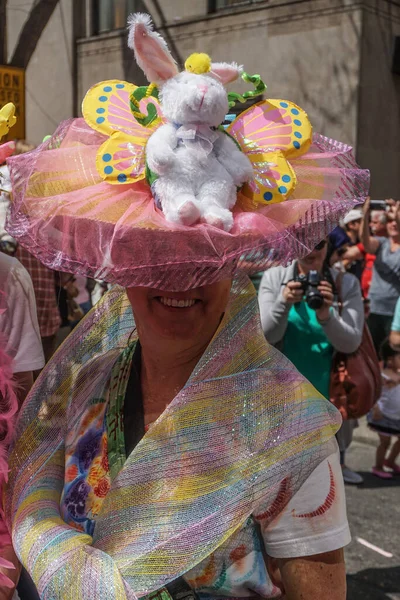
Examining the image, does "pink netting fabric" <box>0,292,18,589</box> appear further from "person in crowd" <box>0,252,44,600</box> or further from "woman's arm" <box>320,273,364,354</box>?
"woman's arm" <box>320,273,364,354</box>

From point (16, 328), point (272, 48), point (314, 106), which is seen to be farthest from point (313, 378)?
point (272, 48)

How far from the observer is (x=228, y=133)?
4.55 feet

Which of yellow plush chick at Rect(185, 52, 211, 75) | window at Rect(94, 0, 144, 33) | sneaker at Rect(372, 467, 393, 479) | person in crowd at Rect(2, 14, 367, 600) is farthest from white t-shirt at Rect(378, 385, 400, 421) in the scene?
window at Rect(94, 0, 144, 33)

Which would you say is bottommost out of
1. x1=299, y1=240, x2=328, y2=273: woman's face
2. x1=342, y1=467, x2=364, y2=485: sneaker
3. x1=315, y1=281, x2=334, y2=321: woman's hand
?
x1=342, y1=467, x2=364, y2=485: sneaker

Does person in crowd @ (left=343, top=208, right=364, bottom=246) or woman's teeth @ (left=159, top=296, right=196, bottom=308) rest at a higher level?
woman's teeth @ (left=159, top=296, right=196, bottom=308)

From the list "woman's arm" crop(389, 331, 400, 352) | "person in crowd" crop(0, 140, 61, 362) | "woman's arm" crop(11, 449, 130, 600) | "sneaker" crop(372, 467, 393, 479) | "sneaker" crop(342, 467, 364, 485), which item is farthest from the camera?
"sneaker" crop(372, 467, 393, 479)

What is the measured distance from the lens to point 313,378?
376 cm

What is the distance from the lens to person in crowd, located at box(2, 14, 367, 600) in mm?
1233

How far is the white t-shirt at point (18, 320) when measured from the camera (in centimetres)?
192

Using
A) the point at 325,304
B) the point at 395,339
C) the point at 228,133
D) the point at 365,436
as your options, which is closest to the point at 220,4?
the point at 365,436

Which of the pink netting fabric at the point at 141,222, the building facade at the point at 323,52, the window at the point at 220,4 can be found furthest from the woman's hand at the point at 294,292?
the window at the point at 220,4

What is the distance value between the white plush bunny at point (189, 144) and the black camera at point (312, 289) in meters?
2.29

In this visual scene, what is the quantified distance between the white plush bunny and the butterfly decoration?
4cm

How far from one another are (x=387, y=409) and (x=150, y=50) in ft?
14.0
